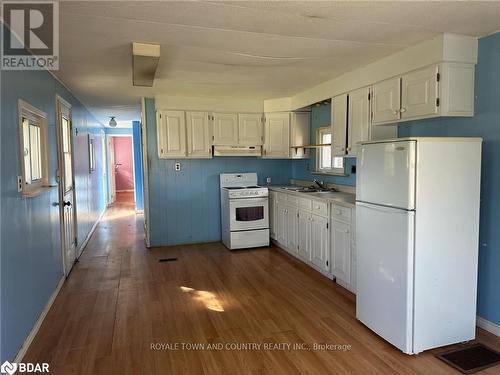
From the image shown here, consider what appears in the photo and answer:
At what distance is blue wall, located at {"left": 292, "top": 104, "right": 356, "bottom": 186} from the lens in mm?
4508

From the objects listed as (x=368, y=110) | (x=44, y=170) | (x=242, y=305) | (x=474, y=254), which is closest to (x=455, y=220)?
(x=474, y=254)

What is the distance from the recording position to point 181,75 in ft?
13.1

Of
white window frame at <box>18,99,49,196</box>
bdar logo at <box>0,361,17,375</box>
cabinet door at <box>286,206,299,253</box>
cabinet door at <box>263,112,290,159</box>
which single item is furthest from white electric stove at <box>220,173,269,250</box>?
bdar logo at <box>0,361,17,375</box>

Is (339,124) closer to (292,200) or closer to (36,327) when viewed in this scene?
(292,200)

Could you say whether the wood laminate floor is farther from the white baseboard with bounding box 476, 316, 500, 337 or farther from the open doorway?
the open doorway

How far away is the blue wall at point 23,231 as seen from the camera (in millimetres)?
2252

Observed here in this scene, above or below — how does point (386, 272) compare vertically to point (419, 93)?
below

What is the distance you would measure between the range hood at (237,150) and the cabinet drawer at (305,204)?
1470mm

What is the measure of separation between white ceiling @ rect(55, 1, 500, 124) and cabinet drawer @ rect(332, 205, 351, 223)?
58.3 inches

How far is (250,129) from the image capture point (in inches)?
222

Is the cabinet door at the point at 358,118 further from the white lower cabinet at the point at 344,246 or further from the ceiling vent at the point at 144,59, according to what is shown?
the ceiling vent at the point at 144,59

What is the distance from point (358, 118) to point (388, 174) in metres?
1.41
